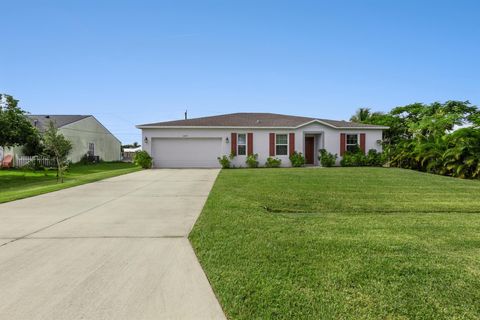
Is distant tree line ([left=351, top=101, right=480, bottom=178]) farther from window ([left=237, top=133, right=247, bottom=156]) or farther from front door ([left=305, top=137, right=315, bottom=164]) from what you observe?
window ([left=237, top=133, right=247, bottom=156])

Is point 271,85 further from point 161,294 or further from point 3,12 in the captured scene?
point 161,294

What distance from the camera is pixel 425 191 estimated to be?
9.45 meters

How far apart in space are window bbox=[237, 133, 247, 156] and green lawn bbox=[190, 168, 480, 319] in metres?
13.3

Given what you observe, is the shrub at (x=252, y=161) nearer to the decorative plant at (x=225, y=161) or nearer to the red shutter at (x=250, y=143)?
the red shutter at (x=250, y=143)

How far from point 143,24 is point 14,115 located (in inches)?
357

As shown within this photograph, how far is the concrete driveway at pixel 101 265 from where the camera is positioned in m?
2.56

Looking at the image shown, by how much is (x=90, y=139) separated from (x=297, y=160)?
22.9 metres

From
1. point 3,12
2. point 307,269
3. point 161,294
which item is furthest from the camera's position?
point 3,12

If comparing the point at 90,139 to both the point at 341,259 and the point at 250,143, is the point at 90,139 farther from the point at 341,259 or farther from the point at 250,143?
the point at 341,259

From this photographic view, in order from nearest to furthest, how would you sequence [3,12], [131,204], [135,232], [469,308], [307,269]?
[469,308], [307,269], [135,232], [131,204], [3,12]

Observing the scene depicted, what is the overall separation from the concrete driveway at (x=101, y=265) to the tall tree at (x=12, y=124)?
11025mm

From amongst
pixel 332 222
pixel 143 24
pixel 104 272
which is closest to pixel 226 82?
pixel 143 24

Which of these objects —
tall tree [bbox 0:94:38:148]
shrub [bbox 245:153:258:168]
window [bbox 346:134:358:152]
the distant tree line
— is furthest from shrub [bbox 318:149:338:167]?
tall tree [bbox 0:94:38:148]

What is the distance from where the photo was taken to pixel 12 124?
15586mm
